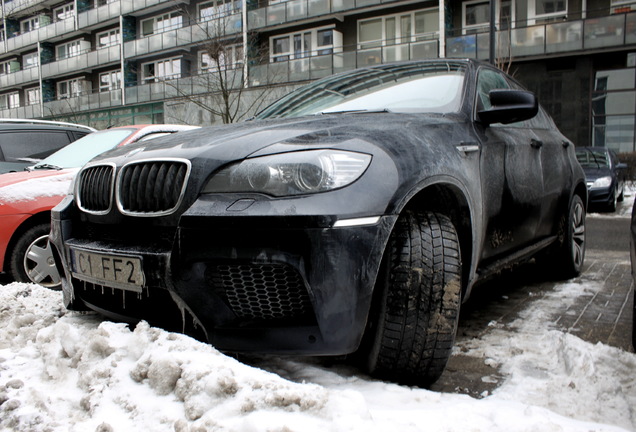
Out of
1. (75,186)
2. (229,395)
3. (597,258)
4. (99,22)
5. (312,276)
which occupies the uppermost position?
(99,22)

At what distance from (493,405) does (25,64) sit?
151 ft

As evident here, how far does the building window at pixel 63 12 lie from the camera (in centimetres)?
3738

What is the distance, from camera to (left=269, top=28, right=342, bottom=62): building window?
24.0 m

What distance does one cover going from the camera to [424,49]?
2064cm

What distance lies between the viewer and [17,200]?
4.26 meters

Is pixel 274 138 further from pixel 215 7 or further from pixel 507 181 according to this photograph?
pixel 215 7

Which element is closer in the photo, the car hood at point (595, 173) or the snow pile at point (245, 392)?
the snow pile at point (245, 392)

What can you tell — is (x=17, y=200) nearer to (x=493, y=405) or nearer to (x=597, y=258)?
(x=493, y=405)

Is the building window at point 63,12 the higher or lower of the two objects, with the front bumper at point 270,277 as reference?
higher

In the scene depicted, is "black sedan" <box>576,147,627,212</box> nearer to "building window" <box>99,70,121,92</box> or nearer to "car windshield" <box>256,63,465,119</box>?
"car windshield" <box>256,63,465,119</box>

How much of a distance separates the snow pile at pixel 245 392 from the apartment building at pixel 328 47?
42.0ft

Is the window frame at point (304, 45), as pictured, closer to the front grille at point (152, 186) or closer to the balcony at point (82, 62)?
the balcony at point (82, 62)

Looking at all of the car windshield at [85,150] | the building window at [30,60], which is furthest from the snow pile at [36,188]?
the building window at [30,60]

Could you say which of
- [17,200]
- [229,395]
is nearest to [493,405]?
[229,395]
